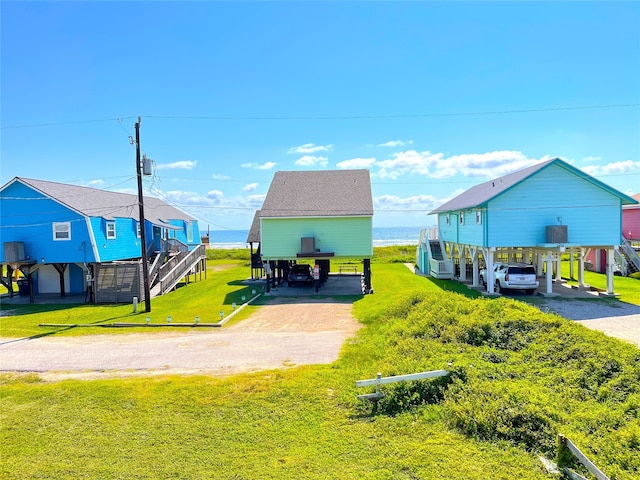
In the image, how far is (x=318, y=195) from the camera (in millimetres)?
27391

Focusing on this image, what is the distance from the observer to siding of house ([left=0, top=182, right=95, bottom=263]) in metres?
24.1

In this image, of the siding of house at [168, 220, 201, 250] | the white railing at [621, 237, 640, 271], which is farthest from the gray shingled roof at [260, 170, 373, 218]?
the white railing at [621, 237, 640, 271]

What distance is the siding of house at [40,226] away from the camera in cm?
2406

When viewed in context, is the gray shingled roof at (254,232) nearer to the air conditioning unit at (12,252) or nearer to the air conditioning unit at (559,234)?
the air conditioning unit at (12,252)

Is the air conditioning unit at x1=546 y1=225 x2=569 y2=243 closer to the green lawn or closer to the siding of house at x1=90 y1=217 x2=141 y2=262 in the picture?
the green lawn

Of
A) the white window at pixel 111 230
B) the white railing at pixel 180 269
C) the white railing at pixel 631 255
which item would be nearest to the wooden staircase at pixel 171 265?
the white railing at pixel 180 269

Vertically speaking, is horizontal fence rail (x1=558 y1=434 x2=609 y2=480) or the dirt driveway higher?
horizontal fence rail (x1=558 y1=434 x2=609 y2=480)

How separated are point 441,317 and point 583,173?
48.3 feet

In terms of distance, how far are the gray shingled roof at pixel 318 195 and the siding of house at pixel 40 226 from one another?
33.3ft

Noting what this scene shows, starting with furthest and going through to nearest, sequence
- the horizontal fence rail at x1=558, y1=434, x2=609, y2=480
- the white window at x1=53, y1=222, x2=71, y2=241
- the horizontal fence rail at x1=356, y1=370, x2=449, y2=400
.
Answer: the white window at x1=53, y1=222, x2=71, y2=241, the horizontal fence rail at x1=356, y1=370, x2=449, y2=400, the horizontal fence rail at x1=558, y1=434, x2=609, y2=480

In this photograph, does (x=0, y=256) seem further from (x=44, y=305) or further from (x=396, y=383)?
(x=396, y=383)

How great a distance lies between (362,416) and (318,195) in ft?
66.6

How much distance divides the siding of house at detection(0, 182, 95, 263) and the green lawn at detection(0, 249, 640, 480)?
1447cm

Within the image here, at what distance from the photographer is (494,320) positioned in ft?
37.6
